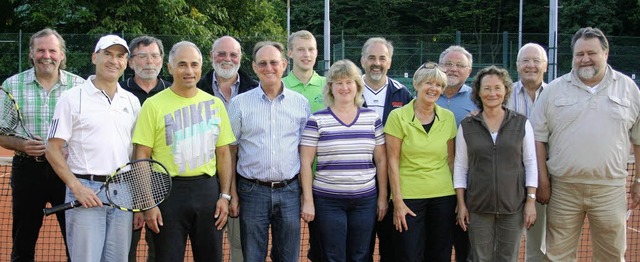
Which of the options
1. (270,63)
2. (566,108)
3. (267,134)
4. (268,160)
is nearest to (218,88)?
(270,63)

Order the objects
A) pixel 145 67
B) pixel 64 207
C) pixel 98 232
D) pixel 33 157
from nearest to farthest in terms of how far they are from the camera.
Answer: pixel 64 207
pixel 98 232
pixel 33 157
pixel 145 67

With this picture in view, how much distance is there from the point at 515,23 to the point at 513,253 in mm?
42214

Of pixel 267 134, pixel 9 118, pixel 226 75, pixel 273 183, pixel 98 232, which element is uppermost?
pixel 226 75

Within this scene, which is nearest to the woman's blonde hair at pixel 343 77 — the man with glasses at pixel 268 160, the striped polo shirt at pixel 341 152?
the striped polo shirt at pixel 341 152

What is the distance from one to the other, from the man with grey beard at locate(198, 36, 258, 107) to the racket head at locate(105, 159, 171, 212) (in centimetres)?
119

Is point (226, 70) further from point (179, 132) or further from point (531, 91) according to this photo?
point (531, 91)

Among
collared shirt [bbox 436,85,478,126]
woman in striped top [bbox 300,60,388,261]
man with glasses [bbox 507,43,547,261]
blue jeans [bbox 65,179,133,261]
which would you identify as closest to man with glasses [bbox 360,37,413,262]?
collared shirt [bbox 436,85,478,126]

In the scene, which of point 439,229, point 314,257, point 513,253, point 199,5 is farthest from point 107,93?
point 199,5

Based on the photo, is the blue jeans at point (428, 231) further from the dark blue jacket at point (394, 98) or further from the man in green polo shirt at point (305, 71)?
the man in green polo shirt at point (305, 71)

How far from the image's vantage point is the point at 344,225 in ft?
15.3

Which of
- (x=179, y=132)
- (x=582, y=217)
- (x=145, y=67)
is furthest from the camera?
(x=145, y=67)

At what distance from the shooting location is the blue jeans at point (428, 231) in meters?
4.80

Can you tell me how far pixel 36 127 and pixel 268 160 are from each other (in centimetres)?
188

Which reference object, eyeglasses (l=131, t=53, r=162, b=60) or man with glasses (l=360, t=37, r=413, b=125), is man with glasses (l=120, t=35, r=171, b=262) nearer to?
eyeglasses (l=131, t=53, r=162, b=60)
